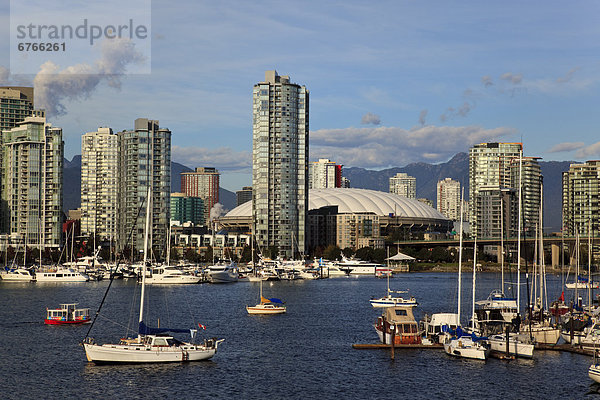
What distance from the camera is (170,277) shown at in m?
180

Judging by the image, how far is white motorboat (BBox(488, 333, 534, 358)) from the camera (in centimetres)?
7344

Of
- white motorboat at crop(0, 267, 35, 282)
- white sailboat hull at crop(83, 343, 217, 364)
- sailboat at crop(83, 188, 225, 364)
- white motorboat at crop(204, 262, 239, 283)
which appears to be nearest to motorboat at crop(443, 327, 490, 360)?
sailboat at crop(83, 188, 225, 364)

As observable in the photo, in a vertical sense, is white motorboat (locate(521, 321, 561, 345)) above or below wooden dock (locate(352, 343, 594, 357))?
above

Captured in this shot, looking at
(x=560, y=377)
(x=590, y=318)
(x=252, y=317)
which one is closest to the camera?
(x=560, y=377)

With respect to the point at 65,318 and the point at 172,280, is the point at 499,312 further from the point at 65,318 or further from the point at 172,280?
the point at 172,280

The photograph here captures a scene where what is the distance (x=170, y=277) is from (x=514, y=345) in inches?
4564

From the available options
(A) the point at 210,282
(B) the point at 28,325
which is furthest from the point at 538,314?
(A) the point at 210,282

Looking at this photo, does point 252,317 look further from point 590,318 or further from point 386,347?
point 590,318

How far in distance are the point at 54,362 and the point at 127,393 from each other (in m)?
15.2

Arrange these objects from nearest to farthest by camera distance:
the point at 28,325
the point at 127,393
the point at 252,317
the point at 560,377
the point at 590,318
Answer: the point at 127,393
the point at 560,377
the point at 590,318
the point at 28,325
the point at 252,317

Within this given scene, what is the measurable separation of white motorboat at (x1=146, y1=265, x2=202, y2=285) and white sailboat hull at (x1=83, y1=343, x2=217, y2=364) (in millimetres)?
107417

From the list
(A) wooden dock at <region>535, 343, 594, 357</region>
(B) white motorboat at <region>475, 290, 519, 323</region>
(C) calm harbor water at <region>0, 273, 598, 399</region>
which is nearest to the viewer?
(C) calm harbor water at <region>0, 273, 598, 399</region>

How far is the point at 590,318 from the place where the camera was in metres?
91.1

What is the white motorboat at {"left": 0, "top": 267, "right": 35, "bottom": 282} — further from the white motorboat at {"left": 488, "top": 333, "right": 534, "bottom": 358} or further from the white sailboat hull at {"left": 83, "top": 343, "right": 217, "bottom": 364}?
the white motorboat at {"left": 488, "top": 333, "right": 534, "bottom": 358}
